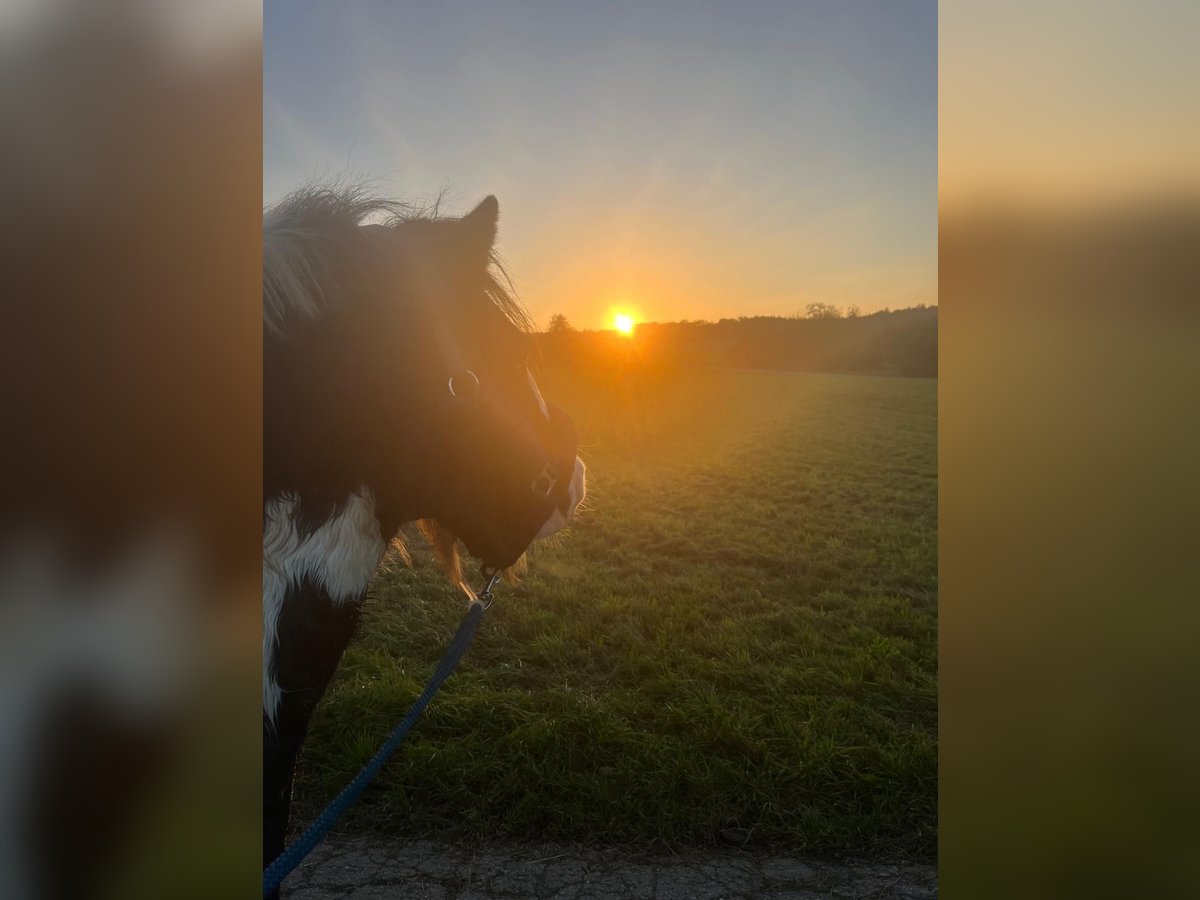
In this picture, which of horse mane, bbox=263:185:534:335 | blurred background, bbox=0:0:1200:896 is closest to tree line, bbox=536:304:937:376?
horse mane, bbox=263:185:534:335

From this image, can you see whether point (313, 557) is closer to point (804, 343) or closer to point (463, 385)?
point (463, 385)

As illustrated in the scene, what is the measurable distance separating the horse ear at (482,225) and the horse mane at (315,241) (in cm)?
4

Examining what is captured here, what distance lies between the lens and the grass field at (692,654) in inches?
109

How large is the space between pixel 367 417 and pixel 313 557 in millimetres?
A: 302

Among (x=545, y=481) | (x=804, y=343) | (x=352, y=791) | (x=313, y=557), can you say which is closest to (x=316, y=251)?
(x=313, y=557)

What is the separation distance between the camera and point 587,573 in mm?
4492

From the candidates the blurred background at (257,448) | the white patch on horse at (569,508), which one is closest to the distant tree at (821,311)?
the white patch on horse at (569,508)

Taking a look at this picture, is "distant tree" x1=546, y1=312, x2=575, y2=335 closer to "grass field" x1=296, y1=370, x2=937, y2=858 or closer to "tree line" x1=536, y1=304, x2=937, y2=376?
"grass field" x1=296, y1=370, x2=937, y2=858

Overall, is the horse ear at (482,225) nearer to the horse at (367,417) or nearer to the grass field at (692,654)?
the horse at (367,417)

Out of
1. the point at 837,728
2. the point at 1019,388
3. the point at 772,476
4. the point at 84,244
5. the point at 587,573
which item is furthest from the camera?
the point at 772,476

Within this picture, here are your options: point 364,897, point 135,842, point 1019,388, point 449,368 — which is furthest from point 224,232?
point 364,897

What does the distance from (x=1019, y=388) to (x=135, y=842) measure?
804mm

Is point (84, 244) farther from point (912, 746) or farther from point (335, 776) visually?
point (912, 746)

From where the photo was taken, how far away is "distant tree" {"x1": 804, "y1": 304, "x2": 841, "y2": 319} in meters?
5.04
